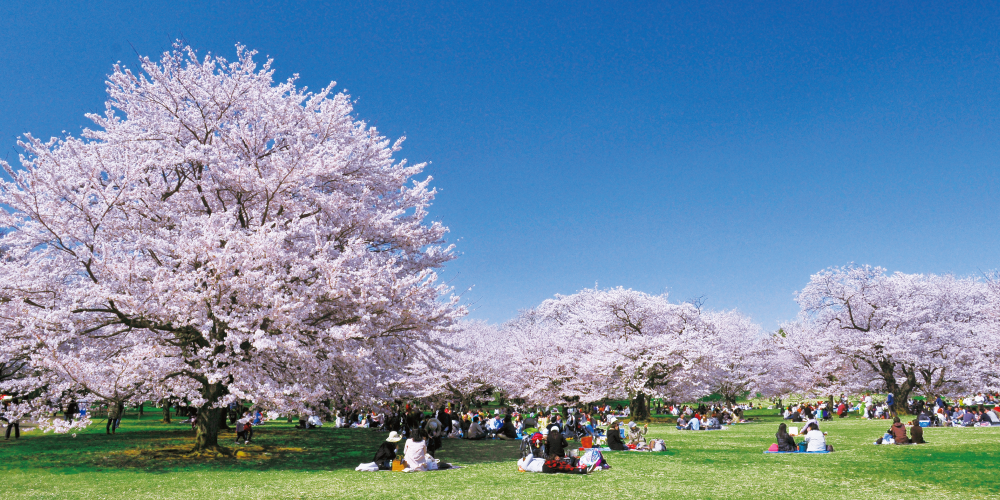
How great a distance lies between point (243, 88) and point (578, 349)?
31.1 metres

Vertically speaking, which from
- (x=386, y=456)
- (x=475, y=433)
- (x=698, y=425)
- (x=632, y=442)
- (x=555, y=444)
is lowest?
(x=698, y=425)

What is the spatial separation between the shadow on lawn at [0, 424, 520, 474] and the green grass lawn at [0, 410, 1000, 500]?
0.18 ft

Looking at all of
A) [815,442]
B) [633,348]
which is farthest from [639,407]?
[815,442]

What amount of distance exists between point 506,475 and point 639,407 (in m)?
27.8

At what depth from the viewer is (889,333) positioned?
124 ft

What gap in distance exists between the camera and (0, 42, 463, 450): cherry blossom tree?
44.9 ft

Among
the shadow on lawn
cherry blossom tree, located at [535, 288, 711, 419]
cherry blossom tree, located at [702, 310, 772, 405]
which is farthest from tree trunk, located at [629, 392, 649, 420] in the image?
the shadow on lawn

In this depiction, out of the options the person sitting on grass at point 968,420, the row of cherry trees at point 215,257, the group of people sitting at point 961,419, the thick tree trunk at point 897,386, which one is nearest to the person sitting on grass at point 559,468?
the row of cherry trees at point 215,257

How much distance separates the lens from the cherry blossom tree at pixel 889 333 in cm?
3725

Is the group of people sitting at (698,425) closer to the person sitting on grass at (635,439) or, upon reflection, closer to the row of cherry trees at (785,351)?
the row of cherry trees at (785,351)

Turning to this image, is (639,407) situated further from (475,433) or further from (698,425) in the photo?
(475,433)

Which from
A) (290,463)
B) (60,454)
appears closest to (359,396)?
(290,463)

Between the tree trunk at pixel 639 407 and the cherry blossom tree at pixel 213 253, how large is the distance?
71.6 ft

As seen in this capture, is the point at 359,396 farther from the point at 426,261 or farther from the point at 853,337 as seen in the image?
the point at 853,337
